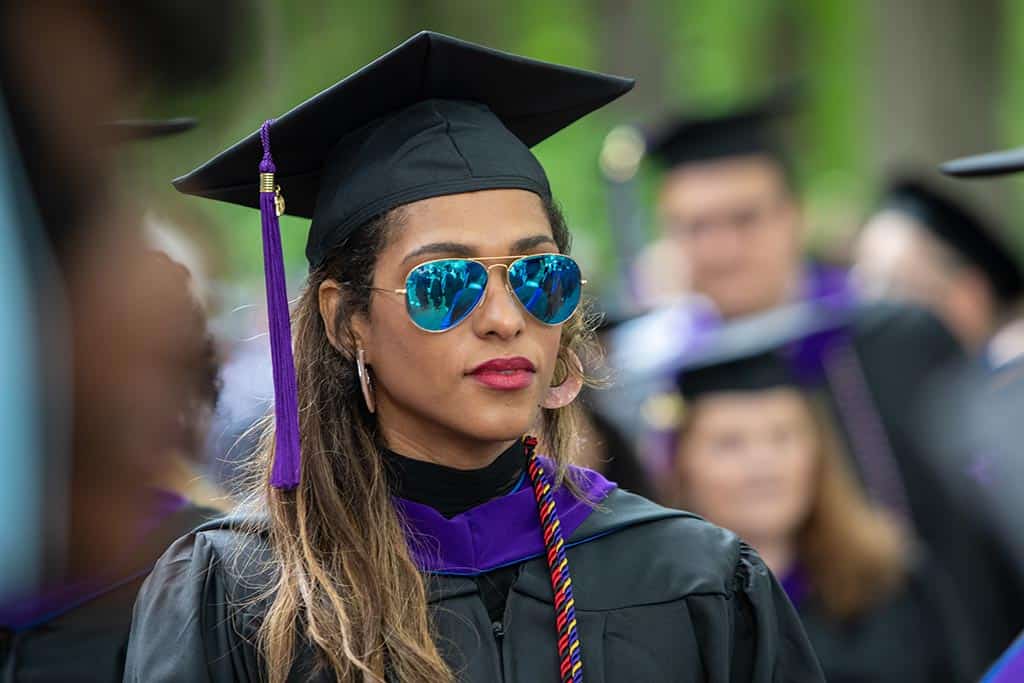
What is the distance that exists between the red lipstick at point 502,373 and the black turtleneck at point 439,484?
23 cm

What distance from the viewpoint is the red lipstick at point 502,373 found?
3.03m

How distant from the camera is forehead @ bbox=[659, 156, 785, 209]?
757cm

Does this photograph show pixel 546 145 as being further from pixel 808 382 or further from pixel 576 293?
pixel 576 293

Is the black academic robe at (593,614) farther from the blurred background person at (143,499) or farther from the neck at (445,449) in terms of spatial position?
the blurred background person at (143,499)

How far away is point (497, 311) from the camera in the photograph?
301 cm

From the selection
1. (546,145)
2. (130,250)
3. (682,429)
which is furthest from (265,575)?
(546,145)

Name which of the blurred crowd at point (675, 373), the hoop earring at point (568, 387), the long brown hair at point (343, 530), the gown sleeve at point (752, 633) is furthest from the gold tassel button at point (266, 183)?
the gown sleeve at point (752, 633)

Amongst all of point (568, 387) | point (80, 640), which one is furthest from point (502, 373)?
point (80, 640)

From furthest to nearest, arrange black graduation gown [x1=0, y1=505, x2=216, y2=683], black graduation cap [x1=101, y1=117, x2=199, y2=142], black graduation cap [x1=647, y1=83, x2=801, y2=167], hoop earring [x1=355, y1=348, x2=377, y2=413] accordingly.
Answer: black graduation cap [x1=647, y1=83, x2=801, y2=167]
black graduation cap [x1=101, y1=117, x2=199, y2=142]
black graduation gown [x1=0, y1=505, x2=216, y2=683]
hoop earring [x1=355, y1=348, x2=377, y2=413]

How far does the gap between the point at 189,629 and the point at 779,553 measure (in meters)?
3.45

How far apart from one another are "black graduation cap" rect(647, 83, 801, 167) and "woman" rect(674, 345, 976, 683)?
1.71 m

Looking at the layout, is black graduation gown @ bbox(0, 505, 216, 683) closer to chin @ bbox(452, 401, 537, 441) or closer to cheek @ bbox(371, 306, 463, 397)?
cheek @ bbox(371, 306, 463, 397)

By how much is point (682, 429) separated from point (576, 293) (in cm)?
328

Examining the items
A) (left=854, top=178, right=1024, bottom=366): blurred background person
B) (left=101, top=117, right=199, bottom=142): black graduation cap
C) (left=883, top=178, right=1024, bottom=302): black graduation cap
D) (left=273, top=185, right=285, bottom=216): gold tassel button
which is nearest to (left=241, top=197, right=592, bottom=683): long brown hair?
(left=273, top=185, right=285, bottom=216): gold tassel button
